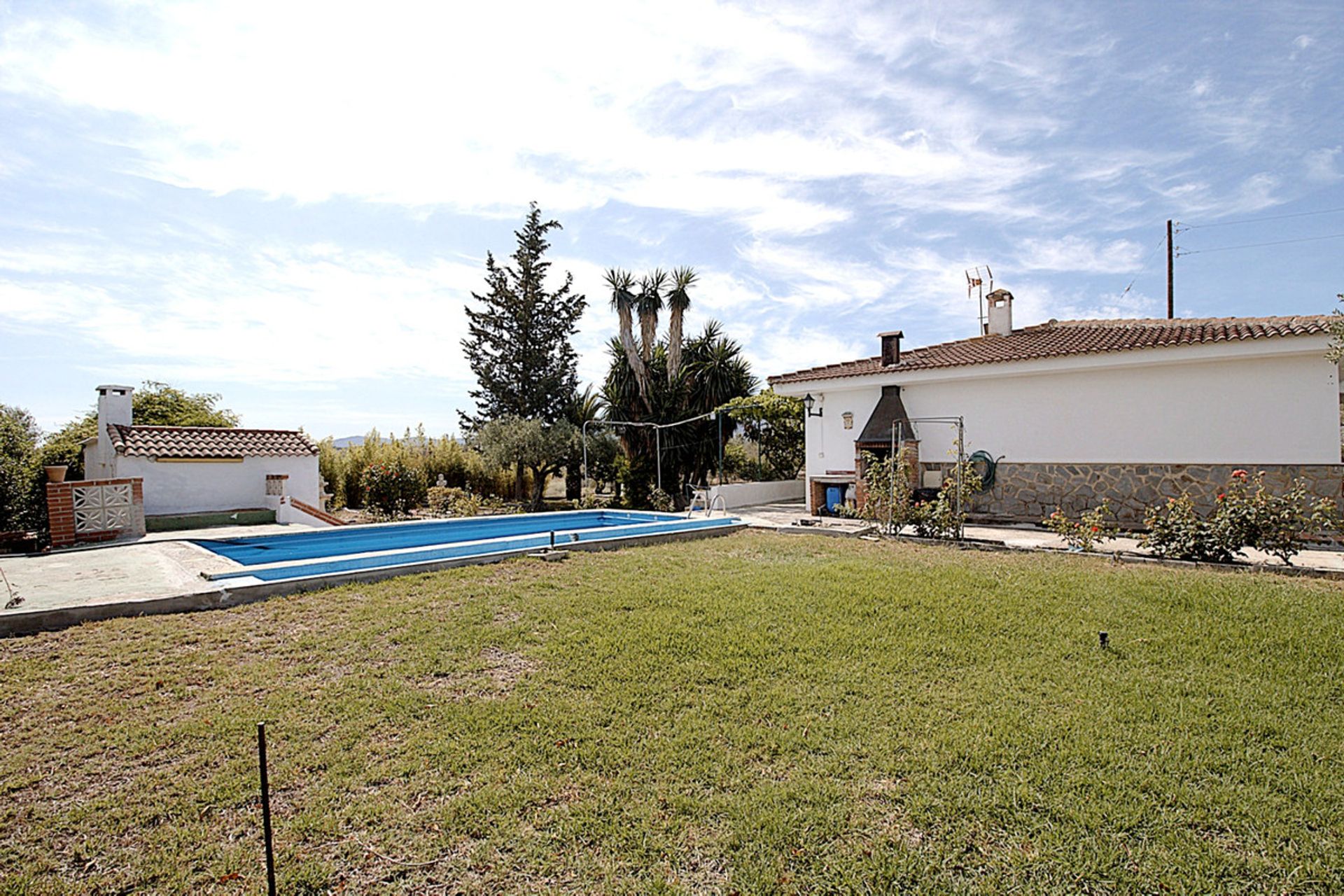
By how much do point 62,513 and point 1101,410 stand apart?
1819cm

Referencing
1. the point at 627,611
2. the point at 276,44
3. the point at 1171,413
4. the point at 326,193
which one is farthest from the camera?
the point at 1171,413

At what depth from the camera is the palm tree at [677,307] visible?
22.6 meters

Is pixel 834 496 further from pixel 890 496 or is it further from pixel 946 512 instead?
pixel 946 512

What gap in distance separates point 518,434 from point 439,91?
1366cm

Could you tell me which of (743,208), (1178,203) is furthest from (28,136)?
(1178,203)

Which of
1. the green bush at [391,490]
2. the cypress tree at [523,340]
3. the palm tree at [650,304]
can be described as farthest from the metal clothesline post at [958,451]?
the cypress tree at [523,340]

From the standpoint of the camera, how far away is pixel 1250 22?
881 centimetres

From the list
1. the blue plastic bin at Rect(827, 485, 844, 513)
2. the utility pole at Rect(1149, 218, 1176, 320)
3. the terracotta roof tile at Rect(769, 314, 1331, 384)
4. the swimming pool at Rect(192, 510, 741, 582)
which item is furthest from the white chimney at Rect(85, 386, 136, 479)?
the utility pole at Rect(1149, 218, 1176, 320)

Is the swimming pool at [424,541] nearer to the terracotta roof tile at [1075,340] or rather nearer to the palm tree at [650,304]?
the terracotta roof tile at [1075,340]

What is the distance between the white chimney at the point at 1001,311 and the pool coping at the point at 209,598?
1325 cm

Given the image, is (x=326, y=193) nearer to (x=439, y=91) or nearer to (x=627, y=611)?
(x=439, y=91)

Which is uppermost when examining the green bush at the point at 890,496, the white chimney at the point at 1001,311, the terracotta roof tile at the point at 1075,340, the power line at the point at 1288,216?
the power line at the point at 1288,216

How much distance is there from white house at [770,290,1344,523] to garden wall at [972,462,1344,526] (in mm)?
22

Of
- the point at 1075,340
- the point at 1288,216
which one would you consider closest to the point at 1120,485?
the point at 1075,340
